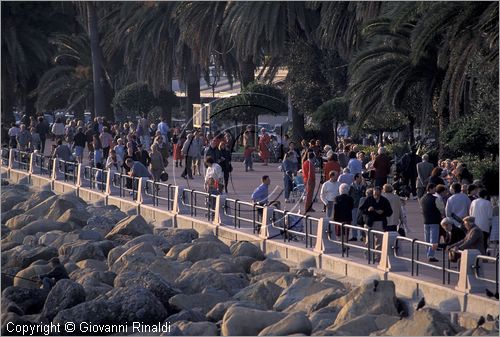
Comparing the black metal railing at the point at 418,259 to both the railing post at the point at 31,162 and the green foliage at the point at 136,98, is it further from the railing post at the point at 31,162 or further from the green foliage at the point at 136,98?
the green foliage at the point at 136,98

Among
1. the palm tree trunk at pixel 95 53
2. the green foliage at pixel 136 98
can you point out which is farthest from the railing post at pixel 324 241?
the green foliage at pixel 136 98

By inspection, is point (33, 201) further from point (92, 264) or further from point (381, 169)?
point (92, 264)

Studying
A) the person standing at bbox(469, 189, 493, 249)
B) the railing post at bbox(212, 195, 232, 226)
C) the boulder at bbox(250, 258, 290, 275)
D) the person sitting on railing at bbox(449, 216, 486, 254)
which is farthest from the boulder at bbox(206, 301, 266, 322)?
the railing post at bbox(212, 195, 232, 226)

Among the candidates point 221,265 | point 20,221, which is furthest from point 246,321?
point 20,221

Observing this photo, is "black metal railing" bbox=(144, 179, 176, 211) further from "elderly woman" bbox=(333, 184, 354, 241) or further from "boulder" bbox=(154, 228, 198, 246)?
"elderly woman" bbox=(333, 184, 354, 241)

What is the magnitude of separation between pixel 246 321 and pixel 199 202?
11.9 metres

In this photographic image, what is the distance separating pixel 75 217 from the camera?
31.9 metres

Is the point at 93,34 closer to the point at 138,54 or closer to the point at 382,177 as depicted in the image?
the point at 138,54

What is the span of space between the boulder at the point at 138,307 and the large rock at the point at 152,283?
0.59 metres

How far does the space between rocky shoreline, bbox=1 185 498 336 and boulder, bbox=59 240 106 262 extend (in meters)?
0.02

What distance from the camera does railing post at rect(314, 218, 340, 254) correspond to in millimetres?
20703

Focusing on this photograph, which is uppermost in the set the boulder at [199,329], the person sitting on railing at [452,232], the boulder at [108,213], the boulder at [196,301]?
the person sitting on railing at [452,232]

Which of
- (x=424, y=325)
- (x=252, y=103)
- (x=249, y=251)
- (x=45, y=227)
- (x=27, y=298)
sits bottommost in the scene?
(x=45, y=227)

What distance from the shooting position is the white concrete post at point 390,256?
18375 mm
